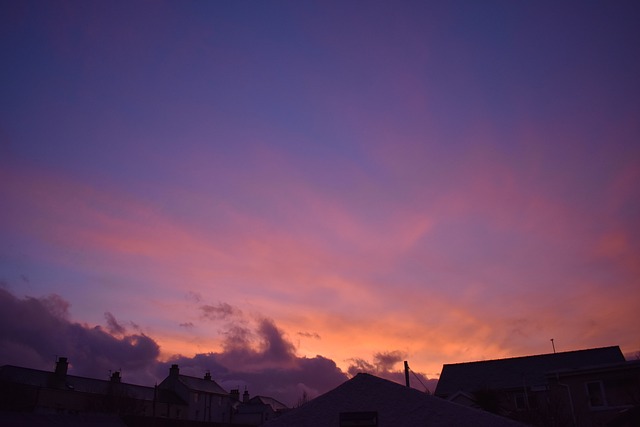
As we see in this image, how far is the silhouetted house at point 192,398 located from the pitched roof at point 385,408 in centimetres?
6191

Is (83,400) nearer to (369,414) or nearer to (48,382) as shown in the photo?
(48,382)

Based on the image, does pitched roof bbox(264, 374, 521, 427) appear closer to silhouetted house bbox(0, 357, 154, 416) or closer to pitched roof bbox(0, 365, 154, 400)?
silhouetted house bbox(0, 357, 154, 416)

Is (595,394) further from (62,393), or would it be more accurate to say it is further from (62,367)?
(62,367)

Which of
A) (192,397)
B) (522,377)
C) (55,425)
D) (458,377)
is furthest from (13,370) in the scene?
(522,377)

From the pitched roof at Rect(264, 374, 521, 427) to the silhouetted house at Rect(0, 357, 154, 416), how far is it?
41.3 m

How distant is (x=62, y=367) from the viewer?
6391 centimetres

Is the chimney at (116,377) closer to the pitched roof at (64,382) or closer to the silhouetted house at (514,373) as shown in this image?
the pitched roof at (64,382)

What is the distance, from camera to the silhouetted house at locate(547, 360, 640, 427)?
30047 millimetres

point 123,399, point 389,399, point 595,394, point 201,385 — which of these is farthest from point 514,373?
point 201,385

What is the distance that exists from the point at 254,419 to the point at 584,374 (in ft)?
221

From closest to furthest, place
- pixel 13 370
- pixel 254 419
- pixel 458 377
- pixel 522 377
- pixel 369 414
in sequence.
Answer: pixel 369 414 → pixel 522 377 → pixel 458 377 → pixel 13 370 → pixel 254 419

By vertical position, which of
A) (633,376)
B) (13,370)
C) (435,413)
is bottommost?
(435,413)

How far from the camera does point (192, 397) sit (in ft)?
255

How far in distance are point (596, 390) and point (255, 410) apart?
68.8 m
